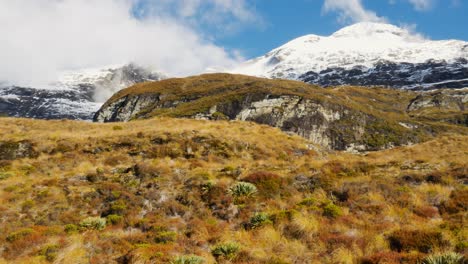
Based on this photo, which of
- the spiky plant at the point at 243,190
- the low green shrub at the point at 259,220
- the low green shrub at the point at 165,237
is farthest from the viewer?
the spiky plant at the point at 243,190

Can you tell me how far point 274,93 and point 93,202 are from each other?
115951 mm

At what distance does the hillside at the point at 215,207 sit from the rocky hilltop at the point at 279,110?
292ft

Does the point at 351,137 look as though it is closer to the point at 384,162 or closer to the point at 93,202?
the point at 384,162

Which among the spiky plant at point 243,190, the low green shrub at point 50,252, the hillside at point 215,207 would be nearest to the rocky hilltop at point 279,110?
the hillside at point 215,207

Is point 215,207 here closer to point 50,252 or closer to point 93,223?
point 93,223

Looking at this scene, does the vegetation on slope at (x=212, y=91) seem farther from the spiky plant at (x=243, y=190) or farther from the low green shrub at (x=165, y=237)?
the low green shrub at (x=165, y=237)

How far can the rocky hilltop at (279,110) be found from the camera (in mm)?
124188

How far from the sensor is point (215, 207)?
16609 millimetres

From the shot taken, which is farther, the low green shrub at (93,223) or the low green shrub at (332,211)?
the low green shrub at (93,223)

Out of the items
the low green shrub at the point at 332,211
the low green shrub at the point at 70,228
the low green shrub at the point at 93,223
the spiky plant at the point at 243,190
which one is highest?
the spiky plant at the point at 243,190

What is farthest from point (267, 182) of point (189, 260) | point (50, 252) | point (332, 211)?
point (50, 252)

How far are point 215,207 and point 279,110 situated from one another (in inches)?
4353

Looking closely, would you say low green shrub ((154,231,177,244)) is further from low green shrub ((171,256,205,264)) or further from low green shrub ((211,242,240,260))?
low green shrub ((171,256,205,264))

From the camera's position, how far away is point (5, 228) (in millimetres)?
15297
